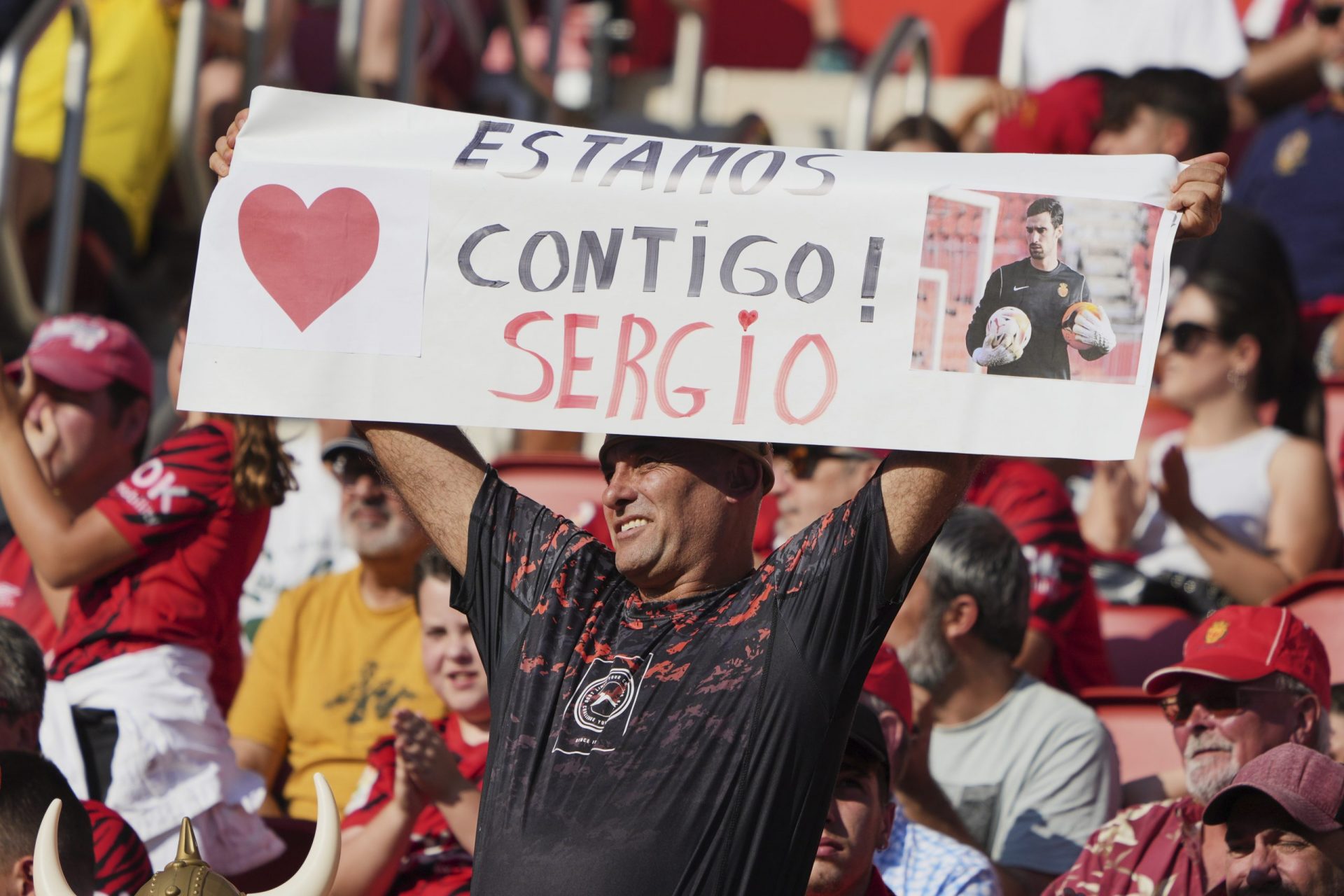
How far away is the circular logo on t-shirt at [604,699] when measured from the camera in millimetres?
2783

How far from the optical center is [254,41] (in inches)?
274

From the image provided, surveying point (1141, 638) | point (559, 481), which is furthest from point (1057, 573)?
point (559, 481)

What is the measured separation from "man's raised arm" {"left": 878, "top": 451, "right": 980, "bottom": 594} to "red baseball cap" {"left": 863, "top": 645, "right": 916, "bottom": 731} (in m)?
1.20

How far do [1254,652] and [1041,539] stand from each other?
1.31 metres

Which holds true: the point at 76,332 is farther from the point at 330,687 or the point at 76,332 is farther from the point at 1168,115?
the point at 1168,115

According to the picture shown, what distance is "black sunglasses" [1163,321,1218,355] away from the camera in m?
5.86

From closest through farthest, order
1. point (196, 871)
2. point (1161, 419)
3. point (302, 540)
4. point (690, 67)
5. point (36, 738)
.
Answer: point (196, 871), point (36, 738), point (302, 540), point (1161, 419), point (690, 67)

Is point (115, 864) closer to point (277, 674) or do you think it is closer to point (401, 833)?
point (401, 833)

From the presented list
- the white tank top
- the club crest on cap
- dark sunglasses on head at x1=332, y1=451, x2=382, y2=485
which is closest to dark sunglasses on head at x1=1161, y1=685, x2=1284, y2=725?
the white tank top

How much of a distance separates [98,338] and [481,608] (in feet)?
6.48

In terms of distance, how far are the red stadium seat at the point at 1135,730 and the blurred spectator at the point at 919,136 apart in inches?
104

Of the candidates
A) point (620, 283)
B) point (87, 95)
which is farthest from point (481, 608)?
point (87, 95)

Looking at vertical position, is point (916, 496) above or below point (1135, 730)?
above

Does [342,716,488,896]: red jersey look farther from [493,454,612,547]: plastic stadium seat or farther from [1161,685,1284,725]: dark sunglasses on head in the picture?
[1161,685,1284,725]: dark sunglasses on head
